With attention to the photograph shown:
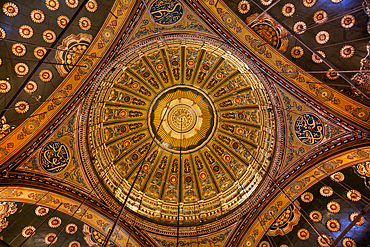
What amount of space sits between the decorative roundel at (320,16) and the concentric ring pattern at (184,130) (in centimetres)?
258

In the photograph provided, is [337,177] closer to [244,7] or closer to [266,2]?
[266,2]

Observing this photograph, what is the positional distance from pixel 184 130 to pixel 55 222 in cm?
730

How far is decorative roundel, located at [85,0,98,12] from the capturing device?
6.39 meters

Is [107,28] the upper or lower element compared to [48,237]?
upper

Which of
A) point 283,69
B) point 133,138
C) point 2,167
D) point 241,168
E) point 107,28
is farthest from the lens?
point 133,138

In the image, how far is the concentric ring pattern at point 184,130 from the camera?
28.9 feet

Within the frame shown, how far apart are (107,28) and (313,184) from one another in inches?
346

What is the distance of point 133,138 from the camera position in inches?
445

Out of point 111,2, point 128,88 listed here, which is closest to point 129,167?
point 128,88

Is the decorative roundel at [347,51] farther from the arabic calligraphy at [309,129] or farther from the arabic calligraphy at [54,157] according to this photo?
the arabic calligraphy at [54,157]

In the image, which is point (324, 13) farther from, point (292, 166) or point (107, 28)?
point (107, 28)

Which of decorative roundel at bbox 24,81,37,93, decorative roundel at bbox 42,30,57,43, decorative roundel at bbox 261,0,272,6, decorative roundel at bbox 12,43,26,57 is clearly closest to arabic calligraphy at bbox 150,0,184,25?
decorative roundel at bbox 261,0,272,6

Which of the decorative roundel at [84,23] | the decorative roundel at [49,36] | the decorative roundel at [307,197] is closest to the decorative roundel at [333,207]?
the decorative roundel at [307,197]

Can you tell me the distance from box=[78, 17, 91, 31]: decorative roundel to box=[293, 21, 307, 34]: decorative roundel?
21.2ft
